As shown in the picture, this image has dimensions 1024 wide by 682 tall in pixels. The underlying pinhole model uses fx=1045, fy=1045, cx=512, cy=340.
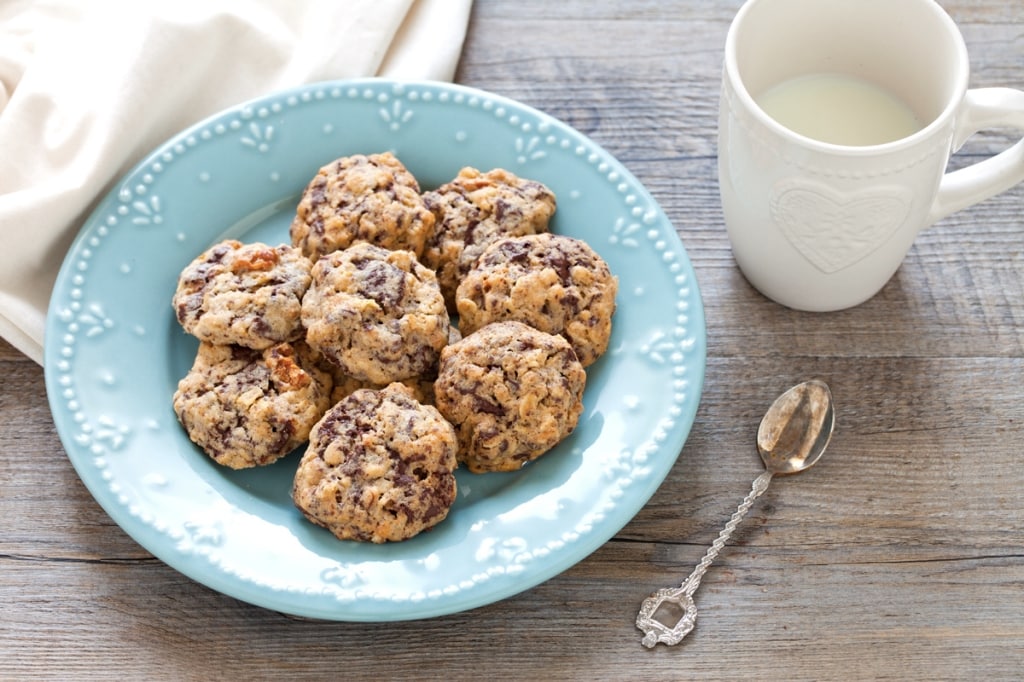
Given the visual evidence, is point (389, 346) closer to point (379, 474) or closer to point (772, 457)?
point (379, 474)

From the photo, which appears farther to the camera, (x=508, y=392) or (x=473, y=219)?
(x=473, y=219)

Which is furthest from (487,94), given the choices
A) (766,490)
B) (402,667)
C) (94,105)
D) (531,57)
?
(402,667)

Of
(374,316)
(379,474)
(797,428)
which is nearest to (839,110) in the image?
(797,428)

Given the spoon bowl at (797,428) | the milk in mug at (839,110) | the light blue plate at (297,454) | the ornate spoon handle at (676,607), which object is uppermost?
the milk in mug at (839,110)

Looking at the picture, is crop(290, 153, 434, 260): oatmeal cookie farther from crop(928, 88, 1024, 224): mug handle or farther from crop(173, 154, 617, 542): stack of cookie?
crop(928, 88, 1024, 224): mug handle

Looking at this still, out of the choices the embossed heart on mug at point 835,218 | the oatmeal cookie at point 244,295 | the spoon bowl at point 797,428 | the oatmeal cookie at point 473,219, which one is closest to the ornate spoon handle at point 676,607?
the spoon bowl at point 797,428

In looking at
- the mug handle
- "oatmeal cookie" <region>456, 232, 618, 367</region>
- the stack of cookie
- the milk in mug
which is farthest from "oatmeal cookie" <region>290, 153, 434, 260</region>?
the mug handle

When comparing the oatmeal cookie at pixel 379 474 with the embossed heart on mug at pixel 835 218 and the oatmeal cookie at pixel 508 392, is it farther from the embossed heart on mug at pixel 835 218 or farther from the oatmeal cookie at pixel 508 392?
the embossed heart on mug at pixel 835 218
